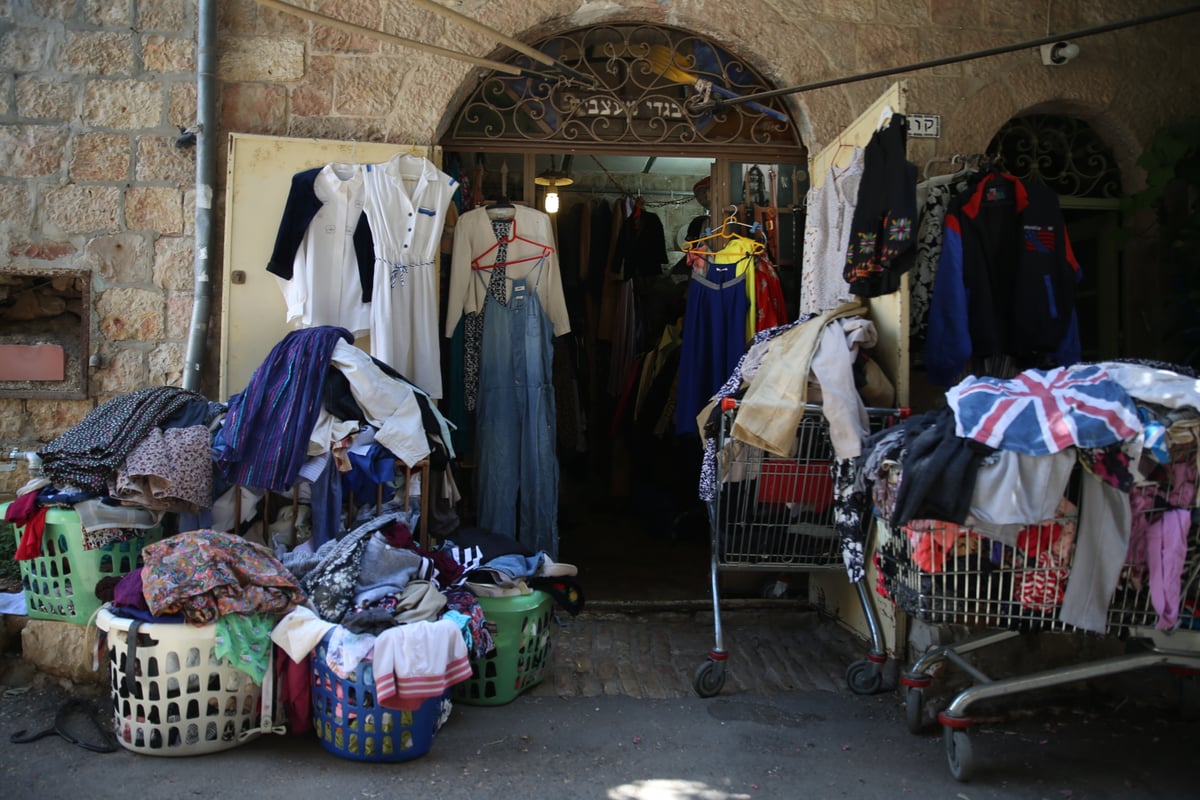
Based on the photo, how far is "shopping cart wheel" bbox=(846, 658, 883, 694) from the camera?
4305mm

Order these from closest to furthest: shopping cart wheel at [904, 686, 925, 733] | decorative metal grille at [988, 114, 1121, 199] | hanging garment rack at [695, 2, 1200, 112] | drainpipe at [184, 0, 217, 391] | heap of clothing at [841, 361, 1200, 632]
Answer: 1. heap of clothing at [841, 361, 1200, 632]
2. shopping cart wheel at [904, 686, 925, 733]
3. hanging garment rack at [695, 2, 1200, 112]
4. drainpipe at [184, 0, 217, 391]
5. decorative metal grille at [988, 114, 1121, 199]

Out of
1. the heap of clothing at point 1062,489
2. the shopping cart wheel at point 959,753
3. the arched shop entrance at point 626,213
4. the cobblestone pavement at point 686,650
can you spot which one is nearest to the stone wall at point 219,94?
the arched shop entrance at point 626,213

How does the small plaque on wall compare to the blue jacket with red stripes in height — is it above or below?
below

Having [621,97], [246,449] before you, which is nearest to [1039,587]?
[246,449]

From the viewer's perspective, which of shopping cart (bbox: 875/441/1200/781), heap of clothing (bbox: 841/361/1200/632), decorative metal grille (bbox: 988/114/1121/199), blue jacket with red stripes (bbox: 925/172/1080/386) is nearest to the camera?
heap of clothing (bbox: 841/361/1200/632)

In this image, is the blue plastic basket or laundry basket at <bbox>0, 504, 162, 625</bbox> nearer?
the blue plastic basket

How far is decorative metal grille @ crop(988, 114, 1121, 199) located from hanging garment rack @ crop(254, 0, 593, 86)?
257 cm

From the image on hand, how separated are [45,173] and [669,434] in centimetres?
433

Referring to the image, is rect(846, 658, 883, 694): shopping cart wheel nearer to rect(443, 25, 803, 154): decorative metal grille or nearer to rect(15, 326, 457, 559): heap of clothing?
rect(15, 326, 457, 559): heap of clothing

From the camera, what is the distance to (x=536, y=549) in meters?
5.44

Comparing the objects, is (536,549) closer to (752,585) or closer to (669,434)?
(752,585)

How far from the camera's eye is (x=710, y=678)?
4.25 m

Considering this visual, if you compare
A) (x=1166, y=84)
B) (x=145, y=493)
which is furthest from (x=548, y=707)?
(x=1166, y=84)

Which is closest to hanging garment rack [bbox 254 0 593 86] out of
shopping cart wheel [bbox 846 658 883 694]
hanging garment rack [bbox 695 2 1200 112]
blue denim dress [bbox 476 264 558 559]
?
hanging garment rack [bbox 695 2 1200 112]
